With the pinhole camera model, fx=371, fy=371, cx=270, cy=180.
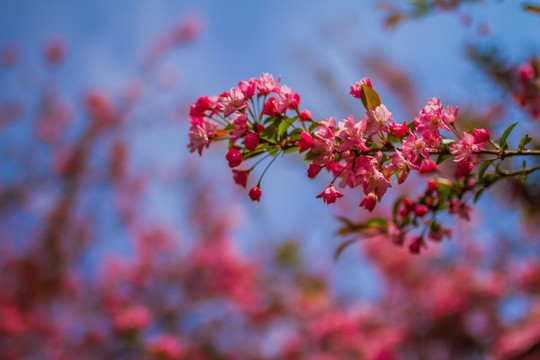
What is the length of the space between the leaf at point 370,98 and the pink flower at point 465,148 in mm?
175

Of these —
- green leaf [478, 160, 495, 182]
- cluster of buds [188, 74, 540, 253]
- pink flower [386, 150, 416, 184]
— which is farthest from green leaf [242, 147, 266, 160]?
green leaf [478, 160, 495, 182]

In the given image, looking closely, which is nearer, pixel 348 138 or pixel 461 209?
pixel 348 138

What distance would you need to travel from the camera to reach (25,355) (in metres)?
5.21

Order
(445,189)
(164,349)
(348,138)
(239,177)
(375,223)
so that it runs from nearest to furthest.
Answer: (348,138), (239,177), (445,189), (375,223), (164,349)

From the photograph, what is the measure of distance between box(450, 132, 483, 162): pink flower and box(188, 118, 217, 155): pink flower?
0.50m

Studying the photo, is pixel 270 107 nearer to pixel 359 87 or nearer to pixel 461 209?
pixel 359 87

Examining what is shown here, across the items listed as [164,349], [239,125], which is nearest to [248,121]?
[239,125]

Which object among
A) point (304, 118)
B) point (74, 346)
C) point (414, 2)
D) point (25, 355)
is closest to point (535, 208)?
point (414, 2)

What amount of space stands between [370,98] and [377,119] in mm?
46

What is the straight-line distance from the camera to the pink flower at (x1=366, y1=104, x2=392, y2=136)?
2.37 ft

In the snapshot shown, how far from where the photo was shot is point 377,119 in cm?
72

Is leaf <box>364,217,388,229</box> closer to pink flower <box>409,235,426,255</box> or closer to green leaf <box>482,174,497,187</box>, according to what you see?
pink flower <box>409,235,426,255</box>

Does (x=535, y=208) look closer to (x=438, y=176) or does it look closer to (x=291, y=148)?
(x=438, y=176)

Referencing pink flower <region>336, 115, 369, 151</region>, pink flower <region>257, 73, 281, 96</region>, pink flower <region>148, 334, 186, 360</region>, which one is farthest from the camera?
pink flower <region>148, 334, 186, 360</region>
